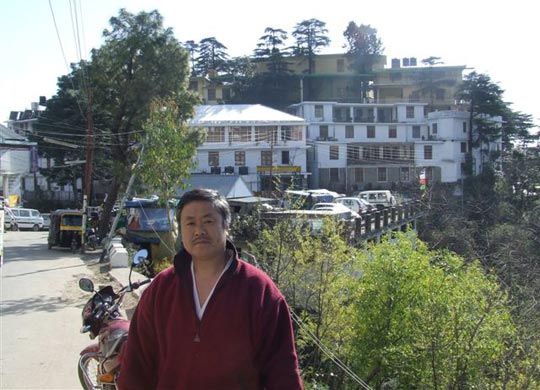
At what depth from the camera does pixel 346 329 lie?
25.7 feet

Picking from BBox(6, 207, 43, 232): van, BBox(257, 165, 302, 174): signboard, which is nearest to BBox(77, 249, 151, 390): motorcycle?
BBox(6, 207, 43, 232): van

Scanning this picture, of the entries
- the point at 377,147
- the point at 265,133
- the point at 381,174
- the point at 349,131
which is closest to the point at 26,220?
the point at 265,133

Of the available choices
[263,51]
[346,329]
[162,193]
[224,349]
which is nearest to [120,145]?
[162,193]

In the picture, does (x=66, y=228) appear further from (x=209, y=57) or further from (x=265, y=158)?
(x=209, y=57)

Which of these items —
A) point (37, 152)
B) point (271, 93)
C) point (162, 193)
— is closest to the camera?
point (162, 193)

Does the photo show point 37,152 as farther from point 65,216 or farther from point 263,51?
point 263,51

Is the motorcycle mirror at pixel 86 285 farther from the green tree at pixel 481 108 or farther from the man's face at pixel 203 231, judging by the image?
the green tree at pixel 481 108

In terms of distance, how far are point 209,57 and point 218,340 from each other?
8034cm

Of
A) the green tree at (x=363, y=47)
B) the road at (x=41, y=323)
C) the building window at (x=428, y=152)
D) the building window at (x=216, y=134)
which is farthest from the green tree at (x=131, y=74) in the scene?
the green tree at (x=363, y=47)

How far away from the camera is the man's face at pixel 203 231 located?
2890 mm

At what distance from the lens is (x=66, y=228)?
2333 centimetres

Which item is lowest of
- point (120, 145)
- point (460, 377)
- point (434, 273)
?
point (460, 377)

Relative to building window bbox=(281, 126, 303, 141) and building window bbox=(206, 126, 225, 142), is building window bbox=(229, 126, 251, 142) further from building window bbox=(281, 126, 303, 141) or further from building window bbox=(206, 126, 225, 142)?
building window bbox=(281, 126, 303, 141)

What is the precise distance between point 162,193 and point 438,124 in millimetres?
50227
